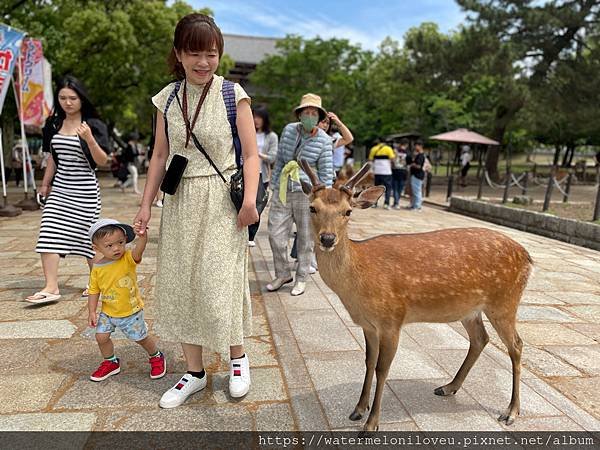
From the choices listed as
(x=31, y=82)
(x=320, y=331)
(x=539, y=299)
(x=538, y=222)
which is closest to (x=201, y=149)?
(x=320, y=331)

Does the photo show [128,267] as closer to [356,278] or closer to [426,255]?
[356,278]

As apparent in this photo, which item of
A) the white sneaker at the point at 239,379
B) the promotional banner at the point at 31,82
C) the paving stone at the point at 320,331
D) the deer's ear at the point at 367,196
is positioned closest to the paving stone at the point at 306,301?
the paving stone at the point at 320,331

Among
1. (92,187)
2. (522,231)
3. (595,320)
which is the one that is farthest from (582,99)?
(92,187)

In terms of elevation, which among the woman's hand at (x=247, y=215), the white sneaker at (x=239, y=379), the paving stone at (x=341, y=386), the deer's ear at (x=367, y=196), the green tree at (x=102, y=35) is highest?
the green tree at (x=102, y=35)

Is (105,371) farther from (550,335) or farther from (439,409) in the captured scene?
(550,335)

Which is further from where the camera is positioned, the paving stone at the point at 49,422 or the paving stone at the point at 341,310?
the paving stone at the point at 341,310

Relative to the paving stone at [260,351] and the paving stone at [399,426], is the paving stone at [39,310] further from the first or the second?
the paving stone at [399,426]

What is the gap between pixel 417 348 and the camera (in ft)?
12.0

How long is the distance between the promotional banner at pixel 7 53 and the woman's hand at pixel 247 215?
27.9ft

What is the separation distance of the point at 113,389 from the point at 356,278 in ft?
5.73

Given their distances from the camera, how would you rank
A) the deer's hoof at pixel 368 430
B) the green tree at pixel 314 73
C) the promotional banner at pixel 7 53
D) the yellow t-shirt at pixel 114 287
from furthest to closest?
the green tree at pixel 314 73, the promotional banner at pixel 7 53, the yellow t-shirt at pixel 114 287, the deer's hoof at pixel 368 430

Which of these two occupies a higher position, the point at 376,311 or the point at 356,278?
the point at 356,278

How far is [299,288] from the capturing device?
16.2 ft

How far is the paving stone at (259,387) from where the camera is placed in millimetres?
2859
